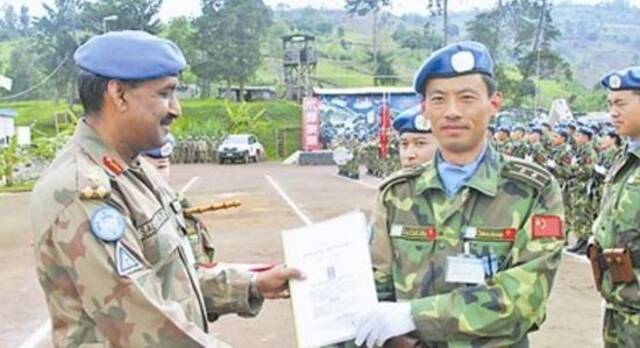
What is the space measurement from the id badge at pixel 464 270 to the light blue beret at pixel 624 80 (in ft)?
5.88

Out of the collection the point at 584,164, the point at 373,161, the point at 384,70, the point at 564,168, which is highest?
the point at 584,164

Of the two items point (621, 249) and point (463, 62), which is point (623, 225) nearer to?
point (621, 249)

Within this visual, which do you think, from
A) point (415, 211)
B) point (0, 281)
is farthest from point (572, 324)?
point (0, 281)

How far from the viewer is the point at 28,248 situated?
11141mm

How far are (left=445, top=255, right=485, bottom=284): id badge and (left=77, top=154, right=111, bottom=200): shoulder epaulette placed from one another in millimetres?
893

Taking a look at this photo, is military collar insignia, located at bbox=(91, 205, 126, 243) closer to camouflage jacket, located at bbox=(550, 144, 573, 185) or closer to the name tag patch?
the name tag patch

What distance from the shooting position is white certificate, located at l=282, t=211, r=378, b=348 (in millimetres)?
2150

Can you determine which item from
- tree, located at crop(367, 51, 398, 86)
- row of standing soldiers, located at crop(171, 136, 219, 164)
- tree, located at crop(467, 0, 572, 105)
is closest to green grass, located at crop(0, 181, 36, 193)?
row of standing soldiers, located at crop(171, 136, 219, 164)

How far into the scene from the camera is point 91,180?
6.23 feet

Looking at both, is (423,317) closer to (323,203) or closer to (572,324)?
(572,324)

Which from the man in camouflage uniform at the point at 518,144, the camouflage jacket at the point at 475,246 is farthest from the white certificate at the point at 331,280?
the man in camouflage uniform at the point at 518,144

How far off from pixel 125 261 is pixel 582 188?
32.4ft

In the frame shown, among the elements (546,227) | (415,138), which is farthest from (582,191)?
Answer: (546,227)

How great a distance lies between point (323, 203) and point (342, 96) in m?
23.0
